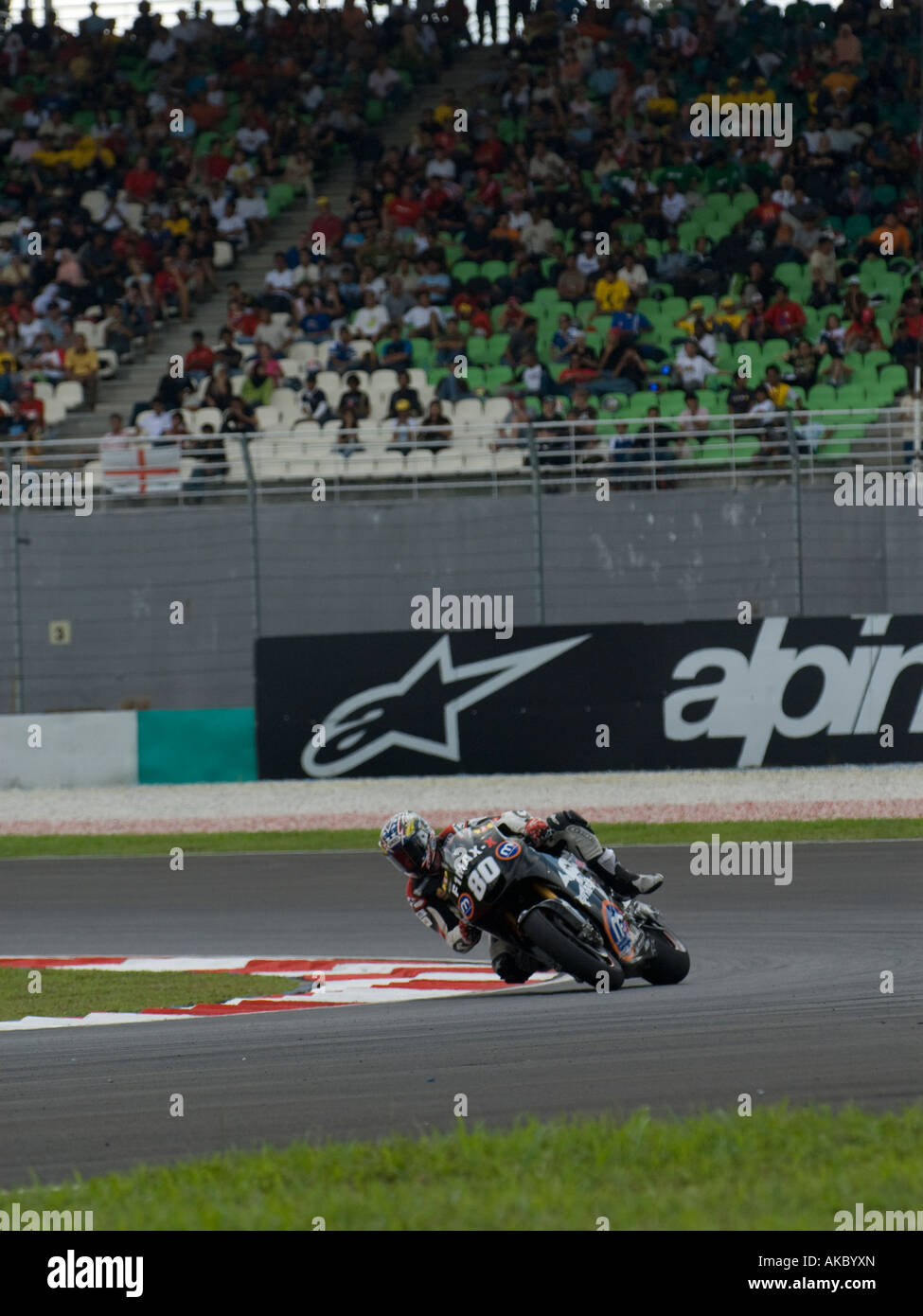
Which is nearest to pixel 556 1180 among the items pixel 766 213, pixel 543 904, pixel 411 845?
pixel 543 904

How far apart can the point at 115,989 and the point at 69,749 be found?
33.3 ft

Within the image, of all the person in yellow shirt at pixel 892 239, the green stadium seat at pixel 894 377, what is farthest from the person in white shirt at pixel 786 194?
the green stadium seat at pixel 894 377

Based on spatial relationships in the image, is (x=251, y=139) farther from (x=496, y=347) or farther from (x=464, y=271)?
(x=496, y=347)

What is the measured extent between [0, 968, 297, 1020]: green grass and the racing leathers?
137cm

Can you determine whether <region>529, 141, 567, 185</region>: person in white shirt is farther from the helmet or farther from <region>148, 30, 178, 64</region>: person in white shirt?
the helmet

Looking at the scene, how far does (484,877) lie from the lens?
8.13 metres

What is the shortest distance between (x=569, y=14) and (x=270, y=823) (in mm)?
16343

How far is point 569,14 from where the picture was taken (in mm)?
28078

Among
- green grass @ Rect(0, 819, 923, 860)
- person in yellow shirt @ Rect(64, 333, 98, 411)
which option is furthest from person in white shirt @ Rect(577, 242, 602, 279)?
green grass @ Rect(0, 819, 923, 860)

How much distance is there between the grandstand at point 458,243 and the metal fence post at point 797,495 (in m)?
0.11

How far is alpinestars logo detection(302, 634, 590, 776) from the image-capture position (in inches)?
722
